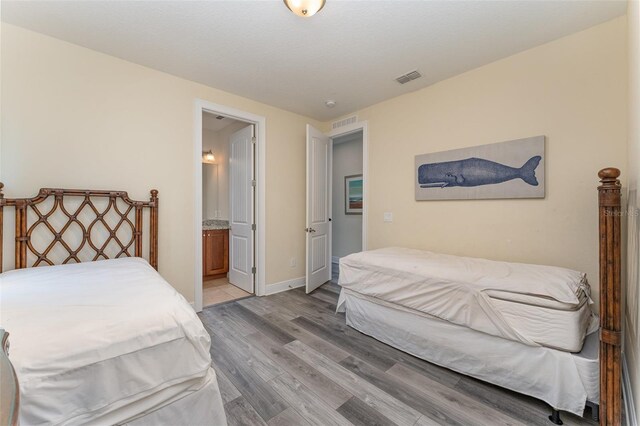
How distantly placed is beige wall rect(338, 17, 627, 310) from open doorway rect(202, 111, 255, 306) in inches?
84.2

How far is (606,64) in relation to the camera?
194 cm

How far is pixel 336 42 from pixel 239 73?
45.1 inches

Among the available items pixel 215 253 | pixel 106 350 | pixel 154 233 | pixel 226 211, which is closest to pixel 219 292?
pixel 215 253

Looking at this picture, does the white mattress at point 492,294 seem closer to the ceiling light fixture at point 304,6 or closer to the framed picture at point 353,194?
the ceiling light fixture at point 304,6

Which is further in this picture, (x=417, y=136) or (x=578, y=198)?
(x=417, y=136)

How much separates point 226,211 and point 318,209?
194cm

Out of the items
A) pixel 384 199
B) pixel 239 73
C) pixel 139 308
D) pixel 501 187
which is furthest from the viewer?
pixel 384 199

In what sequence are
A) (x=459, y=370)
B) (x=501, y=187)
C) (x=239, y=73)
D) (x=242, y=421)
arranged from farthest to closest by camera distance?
(x=239, y=73) → (x=501, y=187) → (x=459, y=370) → (x=242, y=421)

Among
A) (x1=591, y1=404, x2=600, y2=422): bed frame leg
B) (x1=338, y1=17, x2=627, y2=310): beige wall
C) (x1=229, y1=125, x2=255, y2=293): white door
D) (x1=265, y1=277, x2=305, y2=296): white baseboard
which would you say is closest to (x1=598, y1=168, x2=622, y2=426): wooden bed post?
(x1=591, y1=404, x2=600, y2=422): bed frame leg

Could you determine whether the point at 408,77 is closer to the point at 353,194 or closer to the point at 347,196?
the point at 353,194

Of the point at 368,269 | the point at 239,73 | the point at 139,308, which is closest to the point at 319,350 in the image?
the point at 368,269

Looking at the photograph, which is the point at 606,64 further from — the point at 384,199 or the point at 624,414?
the point at 624,414

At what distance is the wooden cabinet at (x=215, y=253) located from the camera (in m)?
4.05

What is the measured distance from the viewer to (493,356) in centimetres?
171
